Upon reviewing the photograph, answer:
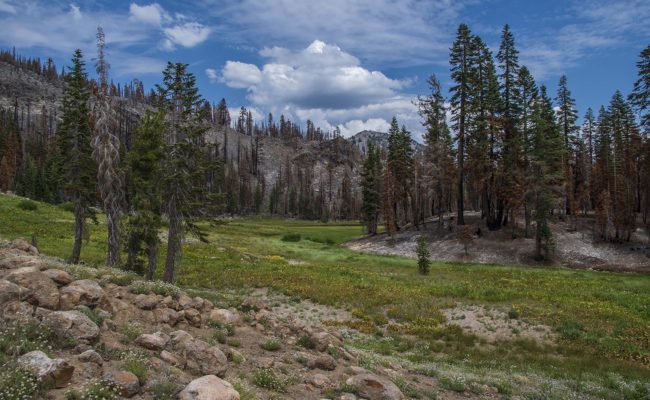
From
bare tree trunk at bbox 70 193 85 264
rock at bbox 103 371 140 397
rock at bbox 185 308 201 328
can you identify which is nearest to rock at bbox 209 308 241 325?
rock at bbox 185 308 201 328

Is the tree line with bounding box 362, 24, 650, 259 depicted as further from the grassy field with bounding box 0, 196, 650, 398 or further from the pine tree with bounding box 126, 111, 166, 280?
the pine tree with bounding box 126, 111, 166, 280

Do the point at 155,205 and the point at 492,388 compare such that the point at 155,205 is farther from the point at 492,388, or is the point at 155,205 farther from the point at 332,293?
the point at 492,388

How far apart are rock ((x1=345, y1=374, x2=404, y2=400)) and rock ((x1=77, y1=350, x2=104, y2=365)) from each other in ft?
16.8

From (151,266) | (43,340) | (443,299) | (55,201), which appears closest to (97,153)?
(151,266)

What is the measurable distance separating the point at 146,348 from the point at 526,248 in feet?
145

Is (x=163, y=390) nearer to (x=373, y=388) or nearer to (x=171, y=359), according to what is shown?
(x=171, y=359)

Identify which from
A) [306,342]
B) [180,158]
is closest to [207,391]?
[306,342]

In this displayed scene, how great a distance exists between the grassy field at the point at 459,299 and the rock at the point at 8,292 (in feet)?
40.3

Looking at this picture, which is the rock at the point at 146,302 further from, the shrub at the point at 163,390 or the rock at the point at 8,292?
the shrub at the point at 163,390

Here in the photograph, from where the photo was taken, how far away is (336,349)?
11.7 metres

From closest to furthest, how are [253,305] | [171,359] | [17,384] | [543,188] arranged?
1. [17,384]
2. [171,359]
3. [253,305]
4. [543,188]

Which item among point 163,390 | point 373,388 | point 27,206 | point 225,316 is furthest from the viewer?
point 27,206

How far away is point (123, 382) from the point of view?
669 centimetres

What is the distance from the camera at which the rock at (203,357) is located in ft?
27.4
